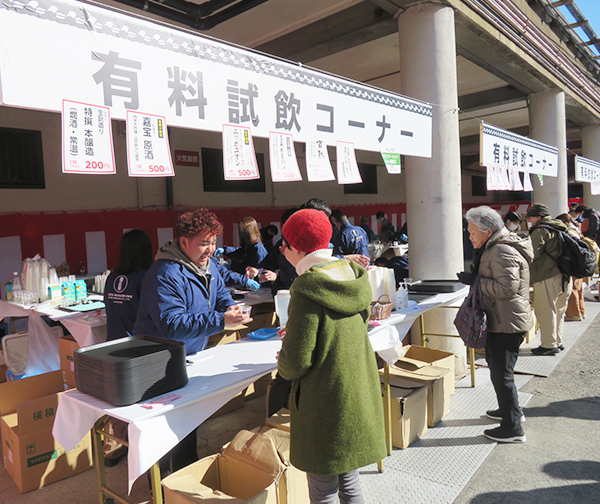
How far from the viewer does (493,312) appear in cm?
318

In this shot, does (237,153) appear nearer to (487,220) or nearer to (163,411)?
(163,411)

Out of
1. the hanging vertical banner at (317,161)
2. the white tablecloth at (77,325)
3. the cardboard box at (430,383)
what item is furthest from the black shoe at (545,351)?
the white tablecloth at (77,325)

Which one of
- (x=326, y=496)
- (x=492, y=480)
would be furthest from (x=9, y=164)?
(x=492, y=480)

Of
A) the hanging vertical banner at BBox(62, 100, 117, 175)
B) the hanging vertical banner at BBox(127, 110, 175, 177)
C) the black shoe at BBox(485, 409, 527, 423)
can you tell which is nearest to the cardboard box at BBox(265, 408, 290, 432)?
the hanging vertical banner at BBox(127, 110, 175, 177)

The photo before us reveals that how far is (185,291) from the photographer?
→ 8.35 feet

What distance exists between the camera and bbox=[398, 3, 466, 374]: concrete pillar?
4.57m

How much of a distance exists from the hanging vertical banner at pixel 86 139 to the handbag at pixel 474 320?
2483 mm

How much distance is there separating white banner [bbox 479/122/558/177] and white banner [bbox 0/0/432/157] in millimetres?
2141

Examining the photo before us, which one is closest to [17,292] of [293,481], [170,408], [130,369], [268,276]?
[268,276]

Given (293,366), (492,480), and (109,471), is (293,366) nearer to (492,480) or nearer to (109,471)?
(492,480)

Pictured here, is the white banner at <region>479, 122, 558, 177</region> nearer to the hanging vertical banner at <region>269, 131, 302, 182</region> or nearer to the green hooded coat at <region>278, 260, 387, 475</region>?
the hanging vertical banner at <region>269, 131, 302, 182</region>

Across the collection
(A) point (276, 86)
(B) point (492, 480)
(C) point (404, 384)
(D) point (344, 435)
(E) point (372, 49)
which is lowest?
(B) point (492, 480)

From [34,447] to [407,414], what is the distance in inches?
98.1

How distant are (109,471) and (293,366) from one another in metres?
2.12
